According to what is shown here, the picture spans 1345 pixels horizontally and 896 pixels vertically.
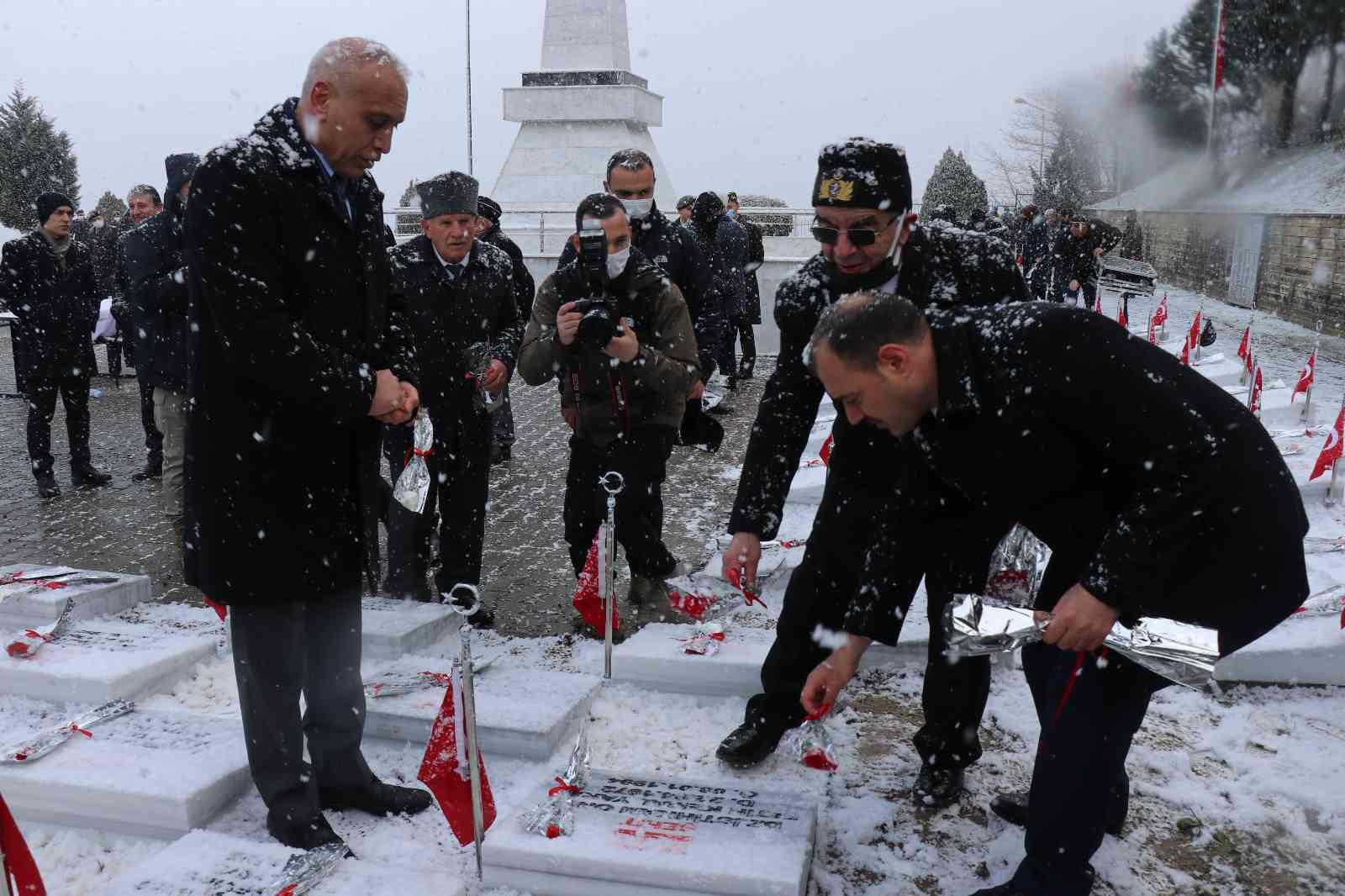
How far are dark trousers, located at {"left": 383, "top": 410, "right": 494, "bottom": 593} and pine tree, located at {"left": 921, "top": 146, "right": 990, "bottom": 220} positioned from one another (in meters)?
26.2

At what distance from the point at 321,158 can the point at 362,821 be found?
74.5 inches

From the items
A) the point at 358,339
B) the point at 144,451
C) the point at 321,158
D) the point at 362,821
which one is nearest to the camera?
the point at 321,158

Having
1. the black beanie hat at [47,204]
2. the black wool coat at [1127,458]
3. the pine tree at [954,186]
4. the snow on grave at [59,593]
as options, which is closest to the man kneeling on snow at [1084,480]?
the black wool coat at [1127,458]

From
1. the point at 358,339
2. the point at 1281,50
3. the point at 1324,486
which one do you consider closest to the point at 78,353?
the point at 358,339

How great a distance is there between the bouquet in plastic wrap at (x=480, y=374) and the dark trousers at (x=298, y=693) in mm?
1753

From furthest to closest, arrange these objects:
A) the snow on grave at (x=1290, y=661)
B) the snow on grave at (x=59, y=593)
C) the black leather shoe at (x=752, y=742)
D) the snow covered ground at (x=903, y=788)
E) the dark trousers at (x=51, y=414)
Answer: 1. the dark trousers at (x=51, y=414)
2. the snow on grave at (x=59, y=593)
3. the snow on grave at (x=1290, y=661)
4. the black leather shoe at (x=752, y=742)
5. the snow covered ground at (x=903, y=788)

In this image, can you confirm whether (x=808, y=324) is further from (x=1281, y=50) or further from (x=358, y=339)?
(x=1281, y=50)

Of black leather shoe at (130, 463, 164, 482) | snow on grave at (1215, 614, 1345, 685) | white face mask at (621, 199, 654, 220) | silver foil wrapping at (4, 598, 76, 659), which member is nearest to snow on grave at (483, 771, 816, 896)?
snow on grave at (1215, 614, 1345, 685)

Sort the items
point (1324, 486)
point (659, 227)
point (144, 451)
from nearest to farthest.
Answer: point (659, 227) → point (1324, 486) → point (144, 451)

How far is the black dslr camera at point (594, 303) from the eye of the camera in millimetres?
4098

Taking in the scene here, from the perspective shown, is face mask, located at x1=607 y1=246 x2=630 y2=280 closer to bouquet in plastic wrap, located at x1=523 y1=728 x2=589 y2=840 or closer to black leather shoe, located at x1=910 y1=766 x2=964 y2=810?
bouquet in plastic wrap, located at x1=523 y1=728 x2=589 y2=840

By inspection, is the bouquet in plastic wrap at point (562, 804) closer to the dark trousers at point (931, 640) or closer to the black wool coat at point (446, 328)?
the dark trousers at point (931, 640)

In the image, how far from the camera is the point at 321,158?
2.59 metres

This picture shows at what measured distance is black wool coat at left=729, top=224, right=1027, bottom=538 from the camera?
2975mm
